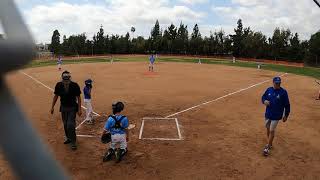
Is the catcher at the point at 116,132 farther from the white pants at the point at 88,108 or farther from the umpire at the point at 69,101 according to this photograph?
the white pants at the point at 88,108

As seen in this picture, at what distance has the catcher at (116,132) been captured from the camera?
8.88 m

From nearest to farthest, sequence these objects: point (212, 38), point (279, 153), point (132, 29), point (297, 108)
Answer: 1. point (279, 153)
2. point (297, 108)
3. point (212, 38)
4. point (132, 29)

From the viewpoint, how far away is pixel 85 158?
366 inches

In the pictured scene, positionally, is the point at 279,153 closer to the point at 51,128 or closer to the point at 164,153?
the point at 164,153

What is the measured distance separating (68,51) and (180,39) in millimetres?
27599

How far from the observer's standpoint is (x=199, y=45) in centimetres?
8950

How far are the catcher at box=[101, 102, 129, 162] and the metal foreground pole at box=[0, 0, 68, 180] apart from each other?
7914mm

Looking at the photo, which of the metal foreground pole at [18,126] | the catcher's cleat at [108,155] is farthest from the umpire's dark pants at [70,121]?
the metal foreground pole at [18,126]

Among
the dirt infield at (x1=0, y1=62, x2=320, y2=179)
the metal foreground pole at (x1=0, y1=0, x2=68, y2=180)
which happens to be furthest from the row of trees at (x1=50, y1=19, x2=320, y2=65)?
the metal foreground pole at (x1=0, y1=0, x2=68, y2=180)

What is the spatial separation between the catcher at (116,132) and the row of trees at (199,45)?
6102cm

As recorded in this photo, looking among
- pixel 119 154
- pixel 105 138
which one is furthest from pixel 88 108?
pixel 119 154

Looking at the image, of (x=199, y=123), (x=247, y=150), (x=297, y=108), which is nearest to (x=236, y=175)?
(x=247, y=150)

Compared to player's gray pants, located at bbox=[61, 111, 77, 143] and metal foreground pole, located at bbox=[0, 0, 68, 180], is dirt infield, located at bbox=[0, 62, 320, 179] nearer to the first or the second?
player's gray pants, located at bbox=[61, 111, 77, 143]

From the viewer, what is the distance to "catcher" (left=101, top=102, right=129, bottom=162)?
8883mm
